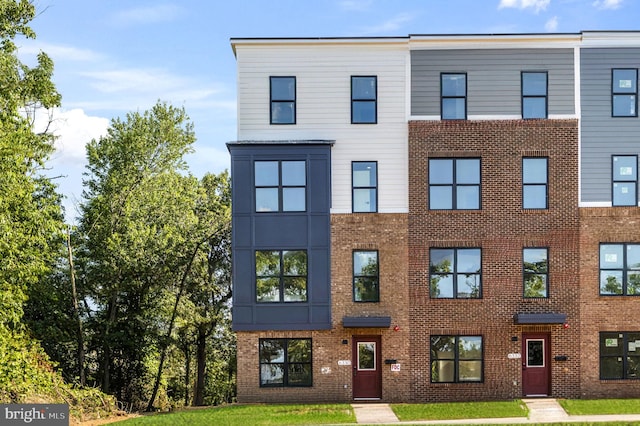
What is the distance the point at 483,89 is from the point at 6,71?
15.2 metres

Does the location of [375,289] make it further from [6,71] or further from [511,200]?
[6,71]

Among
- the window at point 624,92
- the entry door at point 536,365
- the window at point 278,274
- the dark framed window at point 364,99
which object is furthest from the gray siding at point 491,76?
the entry door at point 536,365

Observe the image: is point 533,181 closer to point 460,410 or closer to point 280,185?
point 460,410

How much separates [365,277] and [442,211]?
319 centimetres

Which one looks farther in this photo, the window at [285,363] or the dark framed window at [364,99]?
the dark framed window at [364,99]

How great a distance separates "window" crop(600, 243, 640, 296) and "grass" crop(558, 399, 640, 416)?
129 inches

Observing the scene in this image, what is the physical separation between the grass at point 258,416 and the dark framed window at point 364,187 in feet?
20.0

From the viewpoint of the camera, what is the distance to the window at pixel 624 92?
2164cm

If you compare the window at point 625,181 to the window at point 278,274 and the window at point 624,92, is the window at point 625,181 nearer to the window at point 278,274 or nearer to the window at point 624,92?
the window at point 624,92

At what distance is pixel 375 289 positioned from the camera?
21359 millimetres

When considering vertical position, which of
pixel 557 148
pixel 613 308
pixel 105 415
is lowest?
pixel 105 415

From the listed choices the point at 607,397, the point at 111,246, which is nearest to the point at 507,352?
the point at 607,397

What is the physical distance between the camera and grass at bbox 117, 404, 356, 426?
18594mm

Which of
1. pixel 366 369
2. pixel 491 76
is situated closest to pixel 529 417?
pixel 366 369
